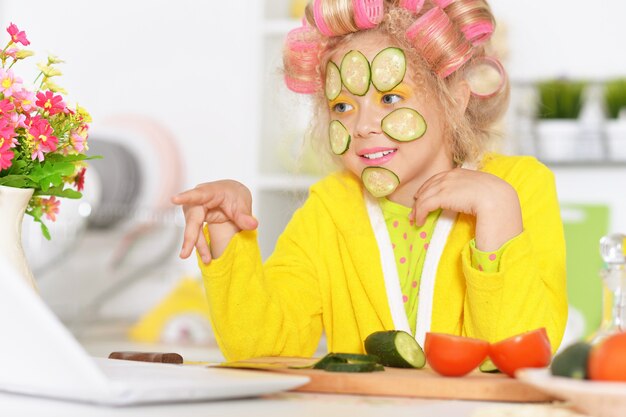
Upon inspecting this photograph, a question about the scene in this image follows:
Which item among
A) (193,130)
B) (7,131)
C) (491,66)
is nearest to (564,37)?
(193,130)

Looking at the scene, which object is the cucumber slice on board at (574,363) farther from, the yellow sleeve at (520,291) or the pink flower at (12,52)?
the pink flower at (12,52)

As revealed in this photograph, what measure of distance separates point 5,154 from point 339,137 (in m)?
0.53

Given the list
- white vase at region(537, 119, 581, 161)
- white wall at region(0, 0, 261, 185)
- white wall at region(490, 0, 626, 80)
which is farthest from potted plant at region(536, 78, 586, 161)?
white wall at region(0, 0, 261, 185)

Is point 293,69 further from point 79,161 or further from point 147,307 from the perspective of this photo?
point 147,307

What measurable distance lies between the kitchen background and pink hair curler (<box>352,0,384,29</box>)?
104cm

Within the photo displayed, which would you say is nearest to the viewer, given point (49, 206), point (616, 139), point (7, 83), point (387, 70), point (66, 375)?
point (66, 375)

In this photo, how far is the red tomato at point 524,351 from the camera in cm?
87

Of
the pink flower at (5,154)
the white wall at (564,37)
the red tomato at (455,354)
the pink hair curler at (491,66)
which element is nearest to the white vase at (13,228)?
the pink flower at (5,154)

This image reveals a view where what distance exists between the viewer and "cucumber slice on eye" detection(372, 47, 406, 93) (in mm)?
1290

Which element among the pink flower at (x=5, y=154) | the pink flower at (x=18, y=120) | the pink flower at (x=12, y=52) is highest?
the pink flower at (x=12, y=52)

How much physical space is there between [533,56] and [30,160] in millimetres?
1908

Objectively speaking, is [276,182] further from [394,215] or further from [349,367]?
[349,367]

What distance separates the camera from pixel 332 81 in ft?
4.36

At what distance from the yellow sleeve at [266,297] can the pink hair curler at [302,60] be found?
20 cm
